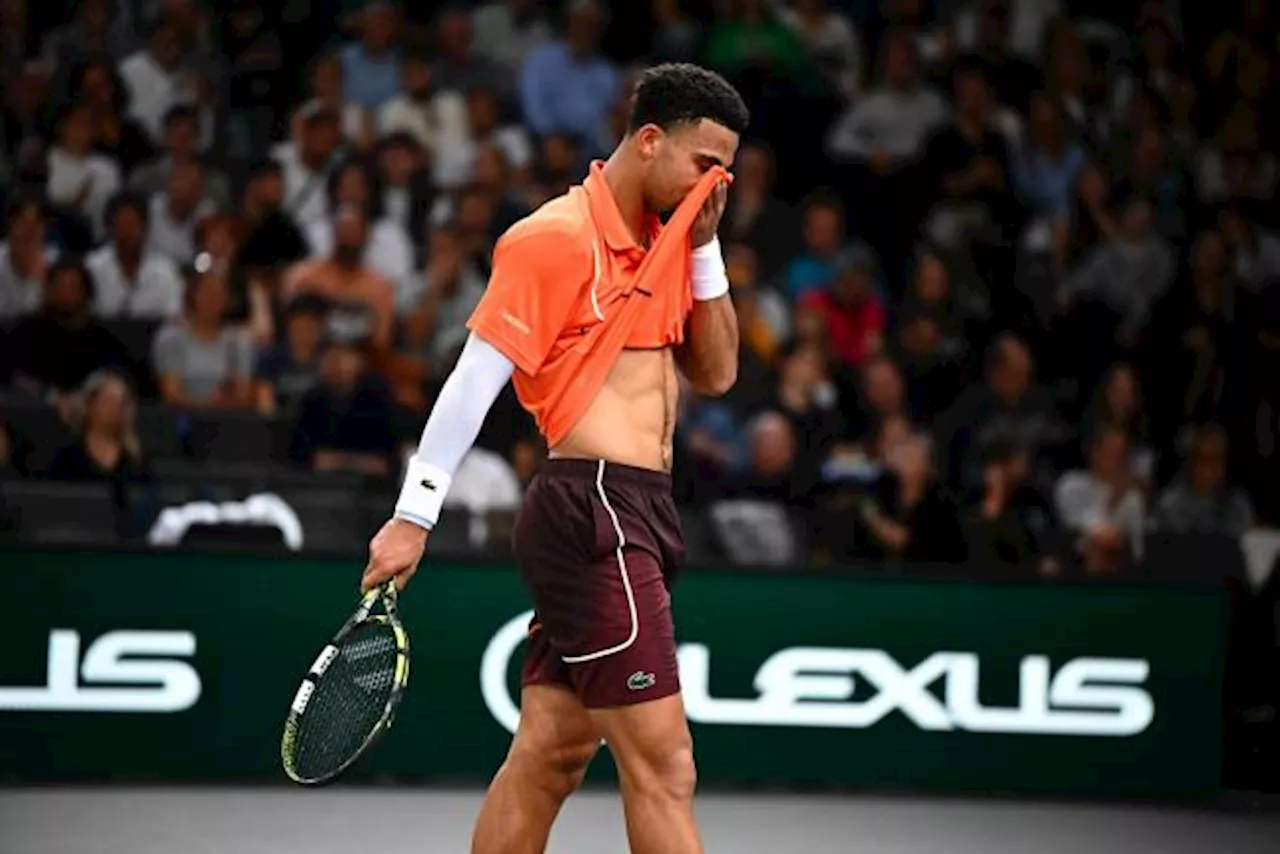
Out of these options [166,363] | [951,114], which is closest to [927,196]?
[951,114]

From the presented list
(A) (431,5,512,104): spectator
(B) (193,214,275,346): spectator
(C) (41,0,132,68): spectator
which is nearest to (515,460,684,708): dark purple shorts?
(B) (193,214,275,346): spectator

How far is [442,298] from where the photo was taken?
11.6 m

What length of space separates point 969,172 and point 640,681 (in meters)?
8.50

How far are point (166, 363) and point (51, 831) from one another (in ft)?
13.1

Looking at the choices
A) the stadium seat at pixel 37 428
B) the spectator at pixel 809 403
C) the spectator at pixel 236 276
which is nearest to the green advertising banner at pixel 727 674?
the stadium seat at pixel 37 428

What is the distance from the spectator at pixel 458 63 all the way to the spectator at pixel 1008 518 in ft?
12.4

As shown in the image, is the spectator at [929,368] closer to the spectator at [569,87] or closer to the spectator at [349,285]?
the spectator at [569,87]

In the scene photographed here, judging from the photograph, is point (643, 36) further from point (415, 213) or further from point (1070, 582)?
point (1070, 582)

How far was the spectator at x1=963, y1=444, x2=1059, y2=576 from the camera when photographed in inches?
404

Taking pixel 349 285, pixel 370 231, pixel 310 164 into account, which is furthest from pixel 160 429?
pixel 310 164

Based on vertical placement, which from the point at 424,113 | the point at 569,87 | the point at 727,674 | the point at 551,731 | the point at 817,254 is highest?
the point at 569,87

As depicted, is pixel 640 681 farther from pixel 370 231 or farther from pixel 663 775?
pixel 370 231

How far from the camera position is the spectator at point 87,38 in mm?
12492

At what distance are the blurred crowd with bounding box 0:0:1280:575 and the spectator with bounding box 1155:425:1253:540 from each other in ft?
0.06
